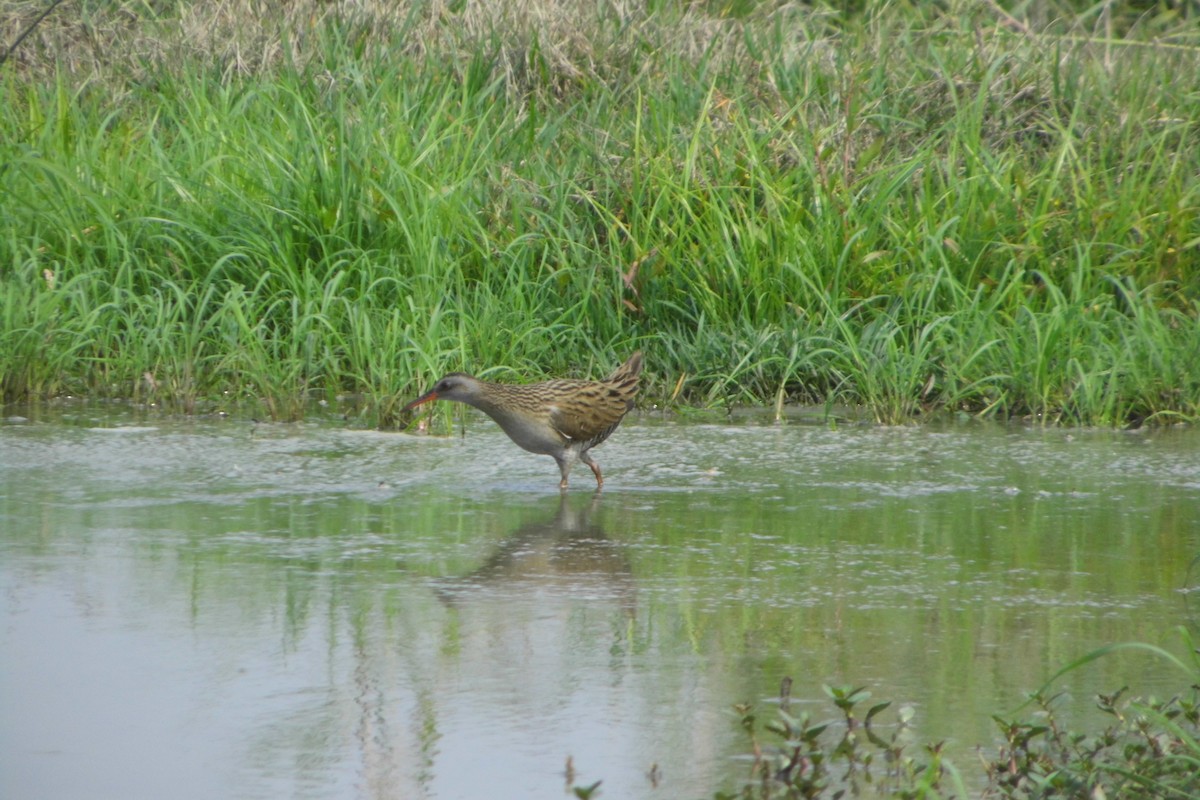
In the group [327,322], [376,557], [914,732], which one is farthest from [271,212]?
[914,732]

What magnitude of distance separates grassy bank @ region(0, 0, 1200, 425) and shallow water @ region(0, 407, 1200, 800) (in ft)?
2.36

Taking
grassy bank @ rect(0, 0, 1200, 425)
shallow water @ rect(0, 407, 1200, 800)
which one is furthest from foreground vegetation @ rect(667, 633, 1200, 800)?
grassy bank @ rect(0, 0, 1200, 425)

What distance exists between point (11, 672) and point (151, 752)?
2.40 ft

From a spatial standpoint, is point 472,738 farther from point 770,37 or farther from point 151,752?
point 770,37

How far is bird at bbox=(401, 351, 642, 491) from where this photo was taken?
650 centimetres

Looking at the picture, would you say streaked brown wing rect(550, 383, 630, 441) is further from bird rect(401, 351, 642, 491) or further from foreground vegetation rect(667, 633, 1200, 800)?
foreground vegetation rect(667, 633, 1200, 800)

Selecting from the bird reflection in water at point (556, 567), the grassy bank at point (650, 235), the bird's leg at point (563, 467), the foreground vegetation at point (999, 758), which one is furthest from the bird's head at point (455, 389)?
the foreground vegetation at point (999, 758)

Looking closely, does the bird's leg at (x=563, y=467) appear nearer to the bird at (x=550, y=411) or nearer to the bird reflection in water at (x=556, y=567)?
the bird at (x=550, y=411)

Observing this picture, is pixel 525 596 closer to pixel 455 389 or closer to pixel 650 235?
pixel 455 389

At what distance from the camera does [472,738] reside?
12.3 ft

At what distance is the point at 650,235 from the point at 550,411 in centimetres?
257

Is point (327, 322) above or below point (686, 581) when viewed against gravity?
above

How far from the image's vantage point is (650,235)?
8867 mm

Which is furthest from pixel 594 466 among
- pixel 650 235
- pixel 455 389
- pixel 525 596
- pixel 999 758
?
pixel 999 758
